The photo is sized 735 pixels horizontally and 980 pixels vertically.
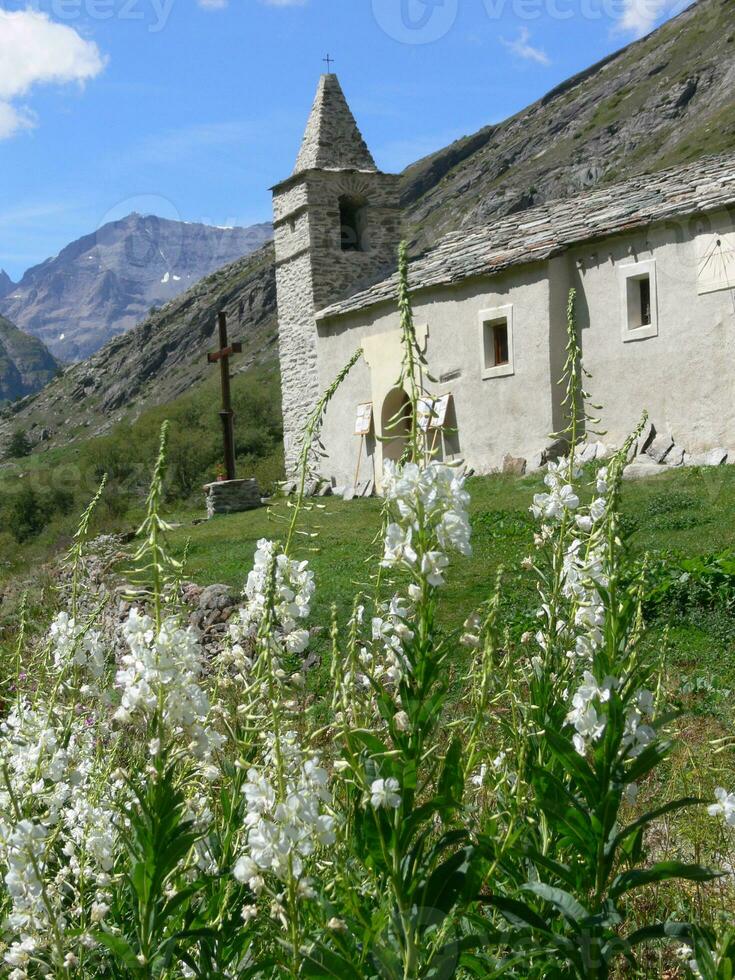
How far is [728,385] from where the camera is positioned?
16594 millimetres

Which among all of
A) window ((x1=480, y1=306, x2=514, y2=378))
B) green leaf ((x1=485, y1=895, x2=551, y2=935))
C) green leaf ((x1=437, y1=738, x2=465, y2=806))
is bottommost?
green leaf ((x1=485, y1=895, x2=551, y2=935))

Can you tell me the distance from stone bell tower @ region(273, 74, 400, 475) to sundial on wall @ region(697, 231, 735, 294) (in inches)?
382

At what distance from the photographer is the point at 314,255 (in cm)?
2511

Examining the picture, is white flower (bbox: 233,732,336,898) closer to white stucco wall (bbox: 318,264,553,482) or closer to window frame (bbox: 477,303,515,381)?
white stucco wall (bbox: 318,264,553,482)

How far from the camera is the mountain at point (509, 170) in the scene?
228ft

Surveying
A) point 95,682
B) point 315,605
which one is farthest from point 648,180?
point 95,682

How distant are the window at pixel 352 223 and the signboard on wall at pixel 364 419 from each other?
501 centimetres

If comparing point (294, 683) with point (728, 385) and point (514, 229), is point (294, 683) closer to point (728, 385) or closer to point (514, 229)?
point (728, 385)

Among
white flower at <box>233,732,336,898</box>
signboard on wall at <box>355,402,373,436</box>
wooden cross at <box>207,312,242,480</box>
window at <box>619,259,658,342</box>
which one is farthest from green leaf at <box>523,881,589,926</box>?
wooden cross at <box>207,312,242,480</box>

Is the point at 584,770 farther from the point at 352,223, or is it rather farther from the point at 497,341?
the point at 352,223

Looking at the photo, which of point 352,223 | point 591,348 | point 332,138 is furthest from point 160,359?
point 591,348

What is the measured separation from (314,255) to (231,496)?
690 cm

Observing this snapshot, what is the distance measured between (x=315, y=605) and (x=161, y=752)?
8.86m

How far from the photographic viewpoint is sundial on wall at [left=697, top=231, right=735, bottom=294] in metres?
16.6
